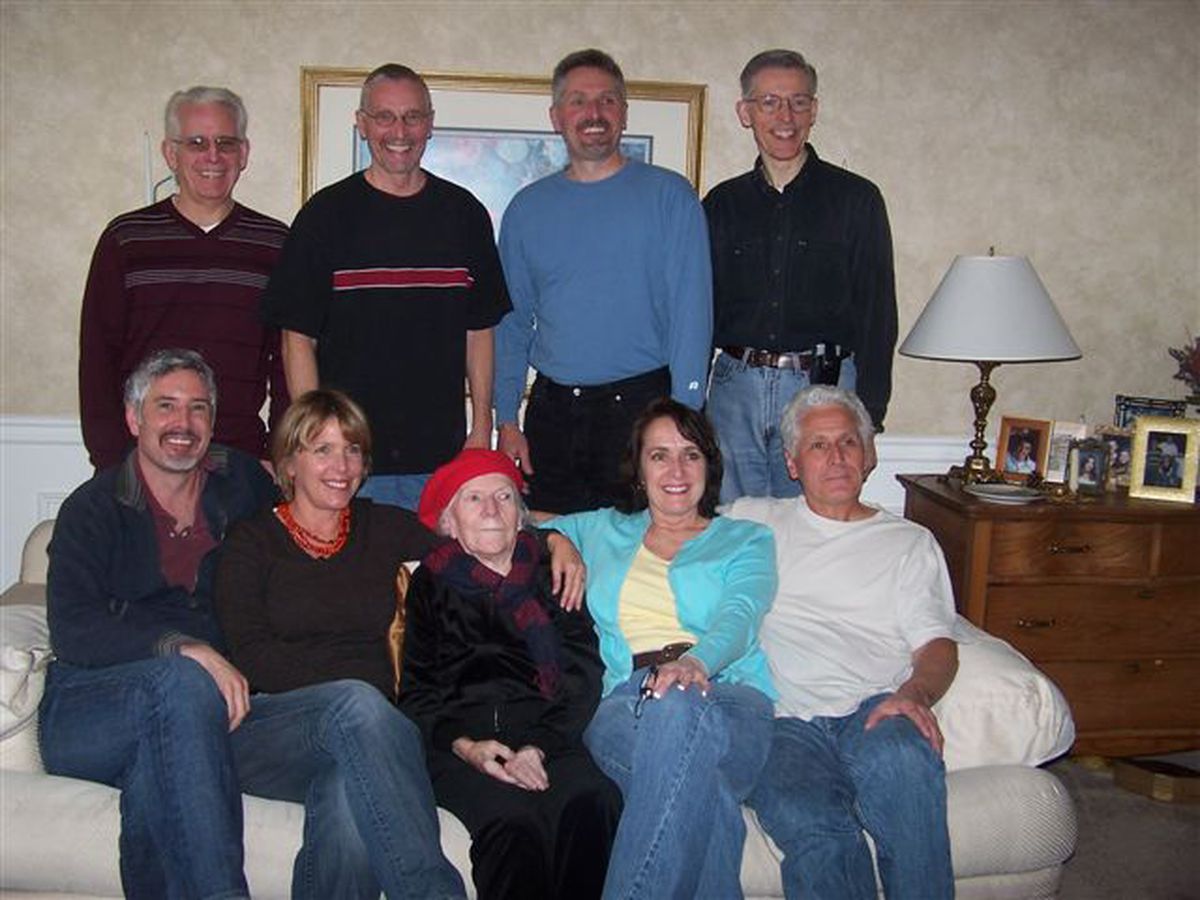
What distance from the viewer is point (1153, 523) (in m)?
3.27

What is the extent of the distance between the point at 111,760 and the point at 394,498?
100cm

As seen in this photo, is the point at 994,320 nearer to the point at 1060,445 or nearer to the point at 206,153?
the point at 1060,445

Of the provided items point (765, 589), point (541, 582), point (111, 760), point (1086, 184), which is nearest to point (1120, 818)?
point (765, 589)

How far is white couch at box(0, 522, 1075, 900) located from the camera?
2.06 meters

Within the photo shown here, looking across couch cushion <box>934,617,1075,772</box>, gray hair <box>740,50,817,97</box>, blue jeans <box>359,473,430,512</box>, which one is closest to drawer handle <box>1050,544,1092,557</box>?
couch cushion <box>934,617,1075,772</box>

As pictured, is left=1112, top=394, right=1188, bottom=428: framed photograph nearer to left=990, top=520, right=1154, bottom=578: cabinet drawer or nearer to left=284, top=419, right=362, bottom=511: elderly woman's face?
left=990, top=520, right=1154, bottom=578: cabinet drawer

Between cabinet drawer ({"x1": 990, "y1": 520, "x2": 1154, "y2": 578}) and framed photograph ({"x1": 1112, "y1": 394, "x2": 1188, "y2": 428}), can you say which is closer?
cabinet drawer ({"x1": 990, "y1": 520, "x2": 1154, "y2": 578})

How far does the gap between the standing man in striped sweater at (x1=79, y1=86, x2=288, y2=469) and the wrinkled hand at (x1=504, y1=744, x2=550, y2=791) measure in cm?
127

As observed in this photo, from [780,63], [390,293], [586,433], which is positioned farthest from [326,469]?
[780,63]

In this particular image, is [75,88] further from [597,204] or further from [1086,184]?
[1086,184]

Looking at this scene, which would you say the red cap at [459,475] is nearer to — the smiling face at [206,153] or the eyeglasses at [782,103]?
the smiling face at [206,153]

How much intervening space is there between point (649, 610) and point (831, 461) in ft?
1.72

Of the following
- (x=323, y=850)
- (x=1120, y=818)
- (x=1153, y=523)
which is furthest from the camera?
(x=1153, y=523)

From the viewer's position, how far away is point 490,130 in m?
3.52
